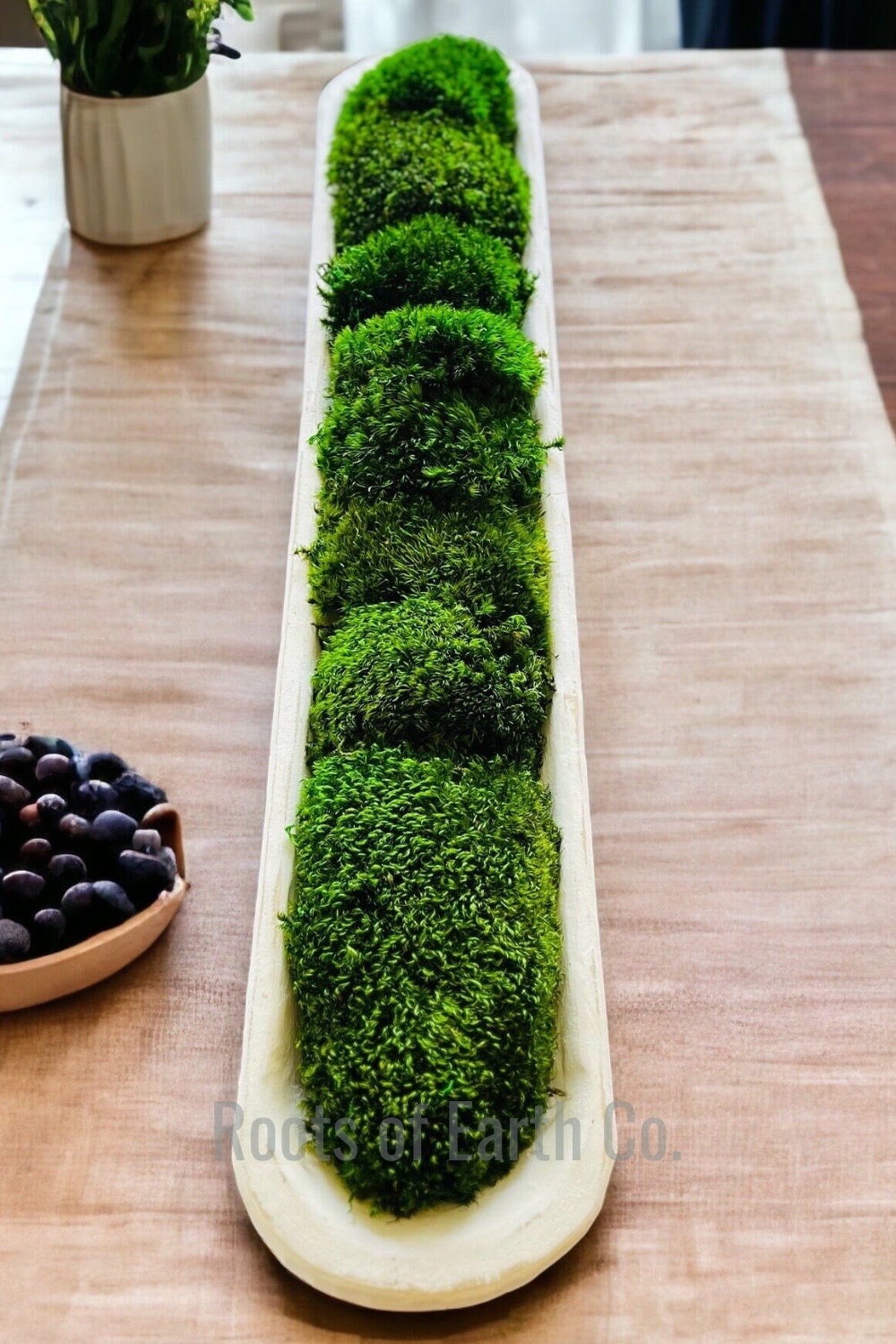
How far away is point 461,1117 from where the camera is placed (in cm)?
98

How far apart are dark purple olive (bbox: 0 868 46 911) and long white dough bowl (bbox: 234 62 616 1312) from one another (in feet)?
0.58

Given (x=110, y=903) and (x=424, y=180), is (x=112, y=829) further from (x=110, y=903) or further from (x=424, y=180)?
(x=424, y=180)

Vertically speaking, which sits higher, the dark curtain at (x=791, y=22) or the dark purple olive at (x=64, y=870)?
the dark purple olive at (x=64, y=870)

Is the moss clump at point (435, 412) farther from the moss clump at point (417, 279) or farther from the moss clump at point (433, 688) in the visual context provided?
the moss clump at point (433, 688)

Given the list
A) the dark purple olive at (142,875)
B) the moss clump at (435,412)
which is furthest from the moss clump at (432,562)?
the dark purple olive at (142,875)

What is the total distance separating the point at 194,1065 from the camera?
116cm

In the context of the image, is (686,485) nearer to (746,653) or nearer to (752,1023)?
(746,653)

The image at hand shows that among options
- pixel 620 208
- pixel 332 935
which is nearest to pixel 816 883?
pixel 332 935

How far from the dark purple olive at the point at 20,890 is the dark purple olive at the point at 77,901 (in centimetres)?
2

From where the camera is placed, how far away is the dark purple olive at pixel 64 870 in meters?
1.13

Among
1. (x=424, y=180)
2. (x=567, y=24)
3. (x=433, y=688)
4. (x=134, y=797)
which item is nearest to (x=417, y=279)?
(x=424, y=180)

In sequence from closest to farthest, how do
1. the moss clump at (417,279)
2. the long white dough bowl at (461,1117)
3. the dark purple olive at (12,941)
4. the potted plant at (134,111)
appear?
1. the long white dough bowl at (461,1117)
2. the dark purple olive at (12,941)
3. the moss clump at (417,279)
4. the potted plant at (134,111)

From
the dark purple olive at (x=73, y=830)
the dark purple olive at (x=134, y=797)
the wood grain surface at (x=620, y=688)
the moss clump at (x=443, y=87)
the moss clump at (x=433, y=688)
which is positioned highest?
the moss clump at (x=443, y=87)

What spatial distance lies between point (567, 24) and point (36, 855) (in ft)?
9.35
